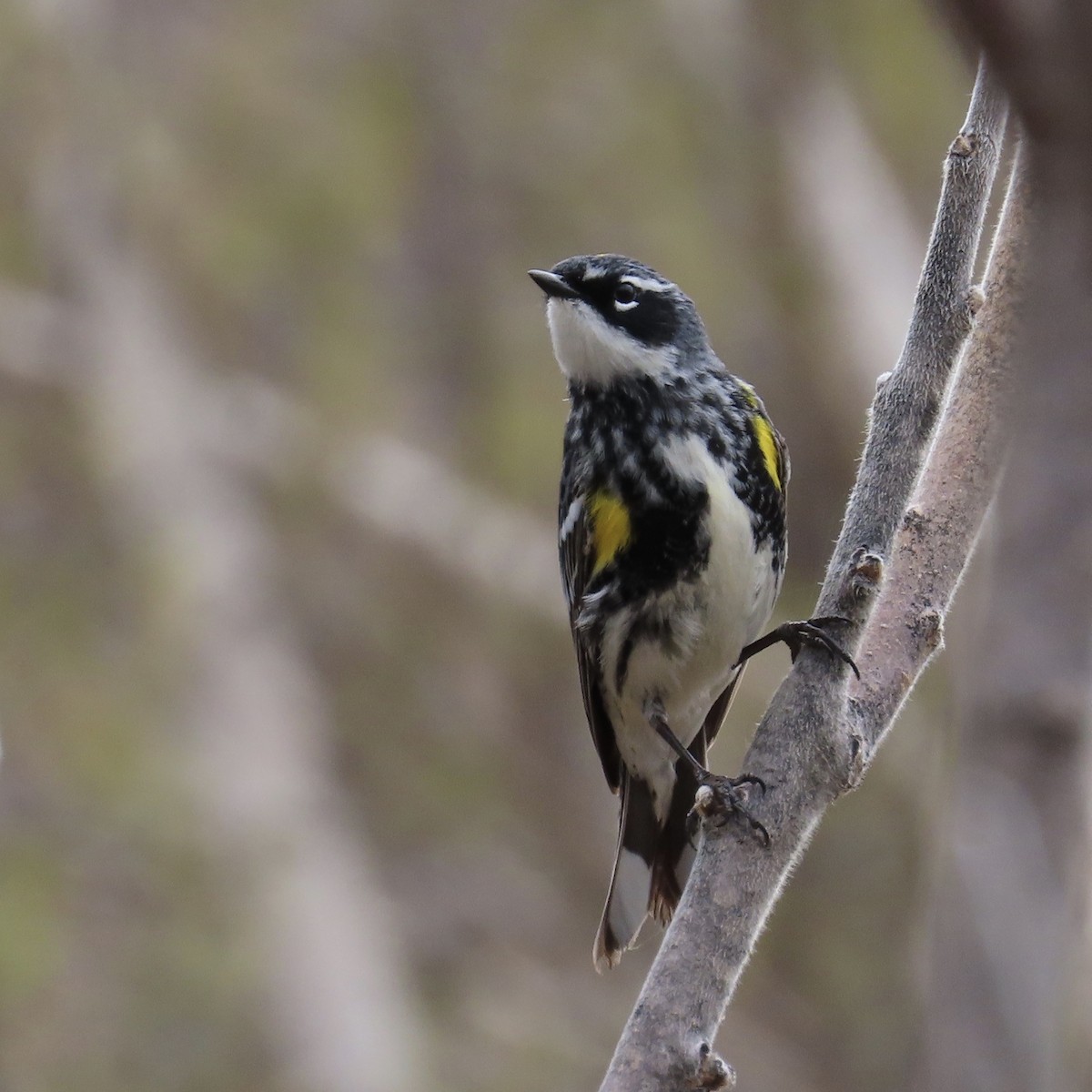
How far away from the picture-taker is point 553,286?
3.61m

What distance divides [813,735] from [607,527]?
1.24m

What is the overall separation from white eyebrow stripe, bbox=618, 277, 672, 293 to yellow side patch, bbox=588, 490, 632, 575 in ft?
1.99

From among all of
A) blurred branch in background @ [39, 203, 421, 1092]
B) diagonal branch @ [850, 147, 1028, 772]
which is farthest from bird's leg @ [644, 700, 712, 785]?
blurred branch in background @ [39, 203, 421, 1092]

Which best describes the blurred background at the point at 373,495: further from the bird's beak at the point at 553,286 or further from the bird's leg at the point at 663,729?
the bird's leg at the point at 663,729

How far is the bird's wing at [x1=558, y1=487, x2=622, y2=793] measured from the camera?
3.42 metres

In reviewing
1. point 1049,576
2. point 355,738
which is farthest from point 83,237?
point 1049,576

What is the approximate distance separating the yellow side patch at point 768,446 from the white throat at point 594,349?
238 millimetres

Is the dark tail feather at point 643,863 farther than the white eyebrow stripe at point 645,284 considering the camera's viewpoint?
No

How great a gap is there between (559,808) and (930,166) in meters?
4.65

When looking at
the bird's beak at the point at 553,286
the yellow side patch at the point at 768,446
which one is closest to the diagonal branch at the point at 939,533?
the yellow side patch at the point at 768,446

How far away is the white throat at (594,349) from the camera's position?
3.49 m

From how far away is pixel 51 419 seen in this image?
10078mm

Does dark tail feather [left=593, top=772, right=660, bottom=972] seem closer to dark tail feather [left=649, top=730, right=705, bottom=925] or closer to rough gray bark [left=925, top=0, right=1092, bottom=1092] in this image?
dark tail feather [left=649, top=730, right=705, bottom=925]

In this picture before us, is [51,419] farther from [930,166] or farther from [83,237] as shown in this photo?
[930,166]
